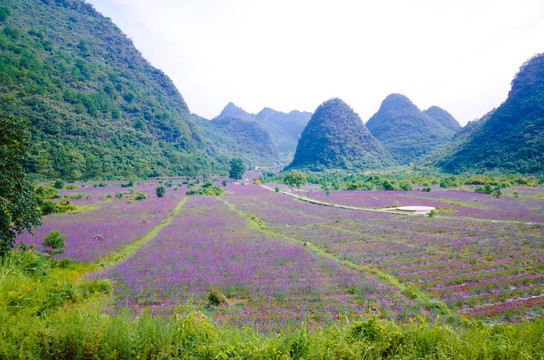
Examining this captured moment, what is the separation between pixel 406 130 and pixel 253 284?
182223 millimetres

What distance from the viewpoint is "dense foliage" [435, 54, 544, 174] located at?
60719 mm

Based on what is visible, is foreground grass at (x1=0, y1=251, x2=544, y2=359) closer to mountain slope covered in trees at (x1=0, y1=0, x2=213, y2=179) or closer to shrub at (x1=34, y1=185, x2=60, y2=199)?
shrub at (x1=34, y1=185, x2=60, y2=199)

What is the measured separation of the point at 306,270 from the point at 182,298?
570 cm

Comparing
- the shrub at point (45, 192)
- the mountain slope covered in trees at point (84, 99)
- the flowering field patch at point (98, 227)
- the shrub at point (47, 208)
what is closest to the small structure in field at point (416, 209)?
the flowering field patch at point (98, 227)

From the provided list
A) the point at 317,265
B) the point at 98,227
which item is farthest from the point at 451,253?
the point at 98,227

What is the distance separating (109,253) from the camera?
13.6 meters

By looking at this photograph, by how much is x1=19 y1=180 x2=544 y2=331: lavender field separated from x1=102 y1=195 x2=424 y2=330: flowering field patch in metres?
0.05

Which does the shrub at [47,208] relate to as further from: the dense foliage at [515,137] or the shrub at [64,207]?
the dense foliage at [515,137]

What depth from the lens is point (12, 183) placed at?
24.8 feet

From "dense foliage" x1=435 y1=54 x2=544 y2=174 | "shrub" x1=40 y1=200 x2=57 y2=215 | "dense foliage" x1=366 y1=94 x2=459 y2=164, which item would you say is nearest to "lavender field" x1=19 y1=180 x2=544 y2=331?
"shrub" x1=40 y1=200 x2=57 y2=215

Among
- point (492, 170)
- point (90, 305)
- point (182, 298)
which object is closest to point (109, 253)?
point (90, 305)

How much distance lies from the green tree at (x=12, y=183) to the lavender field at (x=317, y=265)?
3830 mm

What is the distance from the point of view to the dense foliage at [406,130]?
14271 centimetres

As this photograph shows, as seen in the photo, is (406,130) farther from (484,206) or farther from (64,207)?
(64,207)
